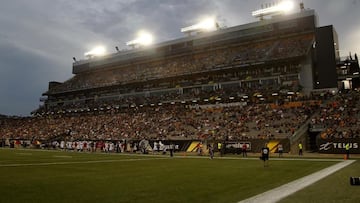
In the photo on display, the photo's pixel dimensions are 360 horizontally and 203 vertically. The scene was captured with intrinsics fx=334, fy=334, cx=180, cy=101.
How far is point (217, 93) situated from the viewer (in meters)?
60.4

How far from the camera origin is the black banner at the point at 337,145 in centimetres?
3384

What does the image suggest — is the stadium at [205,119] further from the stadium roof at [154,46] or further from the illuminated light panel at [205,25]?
the illuminated light panel at [205,25]

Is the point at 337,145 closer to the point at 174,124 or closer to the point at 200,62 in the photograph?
the point at 174,124

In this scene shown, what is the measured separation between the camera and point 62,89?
89250 mm

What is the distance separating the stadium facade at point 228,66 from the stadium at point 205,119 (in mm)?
229

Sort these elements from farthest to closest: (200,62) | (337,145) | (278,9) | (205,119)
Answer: (200,62) → (278,9) → (205,119) → (337,145)

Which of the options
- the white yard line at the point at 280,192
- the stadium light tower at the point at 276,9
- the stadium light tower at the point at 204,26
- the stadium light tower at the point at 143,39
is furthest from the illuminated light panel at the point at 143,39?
the white yard line at the point at 280,192

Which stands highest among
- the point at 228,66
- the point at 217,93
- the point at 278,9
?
the point at 278,9

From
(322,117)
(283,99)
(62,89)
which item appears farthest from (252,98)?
(62,89)

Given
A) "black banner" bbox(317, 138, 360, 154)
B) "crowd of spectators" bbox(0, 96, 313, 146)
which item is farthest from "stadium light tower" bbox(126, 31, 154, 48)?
"black banner" bbox(317, 138, 360, 154)

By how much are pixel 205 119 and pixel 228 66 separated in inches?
566

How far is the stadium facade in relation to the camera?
57688mm

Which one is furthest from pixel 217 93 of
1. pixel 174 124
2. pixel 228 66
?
pixel 174 124

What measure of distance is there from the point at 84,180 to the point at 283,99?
145ft
